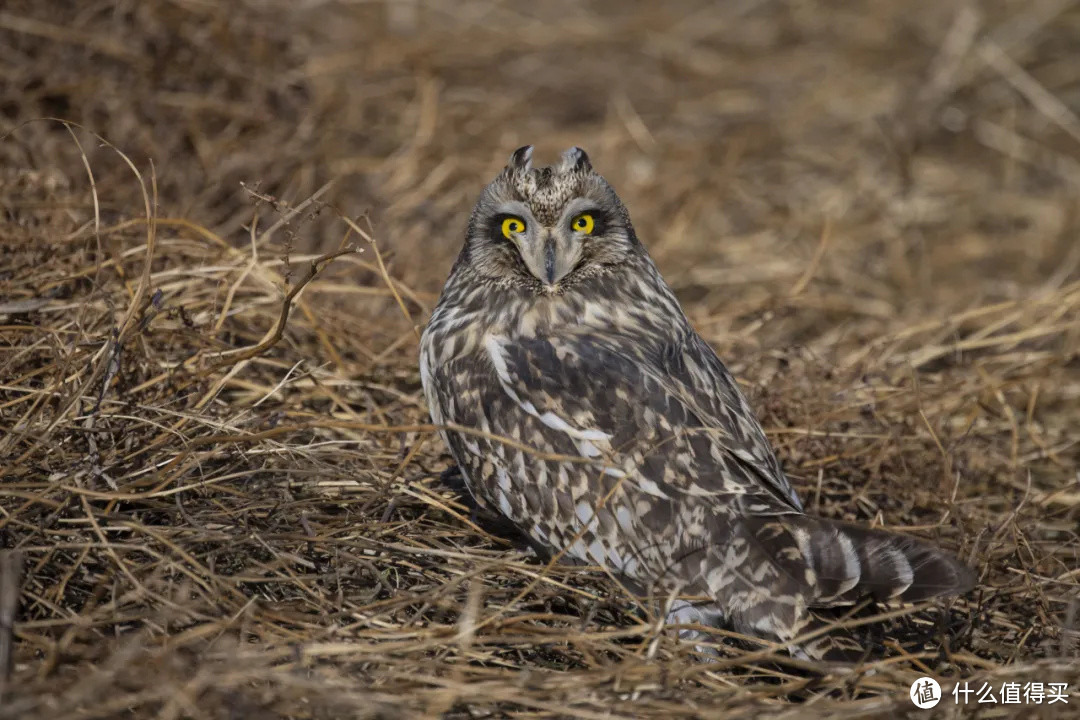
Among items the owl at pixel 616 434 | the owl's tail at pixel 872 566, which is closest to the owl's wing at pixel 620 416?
the owl at pixel 616 434

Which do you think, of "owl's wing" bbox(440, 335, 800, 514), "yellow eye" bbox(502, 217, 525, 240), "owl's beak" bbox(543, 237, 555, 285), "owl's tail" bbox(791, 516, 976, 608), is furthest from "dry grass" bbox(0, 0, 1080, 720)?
"owl's beak" bbox(543, 237, 555, 285)

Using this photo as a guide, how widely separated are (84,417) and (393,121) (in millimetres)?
3808

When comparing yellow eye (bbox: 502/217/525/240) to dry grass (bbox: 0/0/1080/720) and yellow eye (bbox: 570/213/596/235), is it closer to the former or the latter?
yellow eye (bbox: 570/213/596/235)

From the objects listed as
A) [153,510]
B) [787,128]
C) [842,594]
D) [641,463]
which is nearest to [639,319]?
[641,463]

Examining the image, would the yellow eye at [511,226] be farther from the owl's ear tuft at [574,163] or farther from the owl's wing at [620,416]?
the owl's wing at [620,416]

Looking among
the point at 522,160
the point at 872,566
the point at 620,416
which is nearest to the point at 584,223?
the point at 522,160

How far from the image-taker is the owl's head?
302 centimetres

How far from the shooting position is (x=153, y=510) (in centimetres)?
274

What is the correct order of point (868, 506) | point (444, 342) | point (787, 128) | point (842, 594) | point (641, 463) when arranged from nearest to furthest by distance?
1. point (842, 594)
2. point (641, 463)
3. point (444, 342)
4. point (868, 506)
5. point (787, 128)

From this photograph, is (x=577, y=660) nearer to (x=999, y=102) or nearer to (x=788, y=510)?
(x=788, y=510)

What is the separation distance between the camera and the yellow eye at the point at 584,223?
3.08 meters
